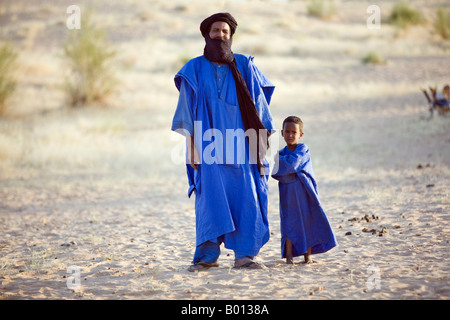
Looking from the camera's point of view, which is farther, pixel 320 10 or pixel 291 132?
pixel 320 10

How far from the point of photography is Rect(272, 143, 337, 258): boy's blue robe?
4332 mm

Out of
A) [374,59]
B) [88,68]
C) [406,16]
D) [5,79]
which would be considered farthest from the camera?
[406,16]

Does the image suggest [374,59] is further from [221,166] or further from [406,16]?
[221,166]

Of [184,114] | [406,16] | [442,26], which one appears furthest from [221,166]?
[406,16]

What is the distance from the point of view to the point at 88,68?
17.3 metres

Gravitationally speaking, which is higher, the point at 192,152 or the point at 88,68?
the point at 88,68

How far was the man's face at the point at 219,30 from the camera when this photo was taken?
14.4 ft

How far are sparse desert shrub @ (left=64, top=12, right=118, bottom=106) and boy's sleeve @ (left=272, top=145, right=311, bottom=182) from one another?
13.6 meters

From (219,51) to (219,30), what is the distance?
18 centimetres

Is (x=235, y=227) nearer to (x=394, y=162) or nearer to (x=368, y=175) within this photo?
(x=368, y=175)

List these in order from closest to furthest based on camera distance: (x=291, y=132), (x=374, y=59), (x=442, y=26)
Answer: (x=291, y=132) < (x=374, y=59) < (x=442, y=26)

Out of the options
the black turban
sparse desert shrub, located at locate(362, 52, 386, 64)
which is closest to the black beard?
the black turban

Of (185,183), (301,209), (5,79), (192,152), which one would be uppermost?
(5,79)

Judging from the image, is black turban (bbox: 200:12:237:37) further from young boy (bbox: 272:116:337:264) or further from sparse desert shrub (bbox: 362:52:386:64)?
sparse desert shrub (bbox: 362:52:386:64)
